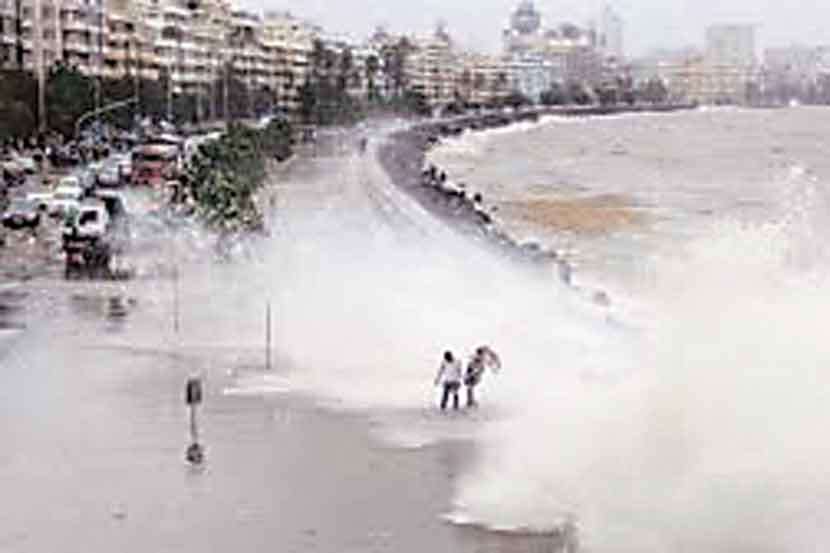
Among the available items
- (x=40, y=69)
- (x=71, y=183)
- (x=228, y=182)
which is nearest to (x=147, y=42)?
(x=40, y=69)

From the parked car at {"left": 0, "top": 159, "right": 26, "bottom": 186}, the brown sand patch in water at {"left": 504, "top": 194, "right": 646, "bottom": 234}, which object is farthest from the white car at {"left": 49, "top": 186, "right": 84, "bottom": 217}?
the brown sand patch in water at {"left": 504, "top": 194, "right": 646, "bottom": 234}

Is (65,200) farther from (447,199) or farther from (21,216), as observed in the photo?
(447,199)

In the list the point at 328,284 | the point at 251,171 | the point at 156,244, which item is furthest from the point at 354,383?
the point at 251,171

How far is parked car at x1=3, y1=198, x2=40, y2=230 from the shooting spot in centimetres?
5266

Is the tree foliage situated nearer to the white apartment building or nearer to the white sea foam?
the white sea foam

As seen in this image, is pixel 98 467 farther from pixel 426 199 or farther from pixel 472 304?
pixel 426 199

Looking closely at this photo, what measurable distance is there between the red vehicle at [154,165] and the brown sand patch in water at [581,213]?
42.3 ft

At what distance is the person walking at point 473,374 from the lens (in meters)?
24.8

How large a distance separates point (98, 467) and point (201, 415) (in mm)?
3288

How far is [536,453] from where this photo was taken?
20766mm

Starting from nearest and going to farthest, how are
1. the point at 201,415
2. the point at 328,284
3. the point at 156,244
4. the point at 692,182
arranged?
the point at 201,415 → the point at 328,284 → the point at 156,244 → the point at 692,182

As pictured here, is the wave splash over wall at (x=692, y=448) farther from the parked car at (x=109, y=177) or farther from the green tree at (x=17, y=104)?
the green tree at (x=17, y=104)

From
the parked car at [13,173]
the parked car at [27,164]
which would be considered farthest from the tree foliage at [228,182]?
the parked car at [27,164]

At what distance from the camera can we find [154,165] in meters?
75.1
